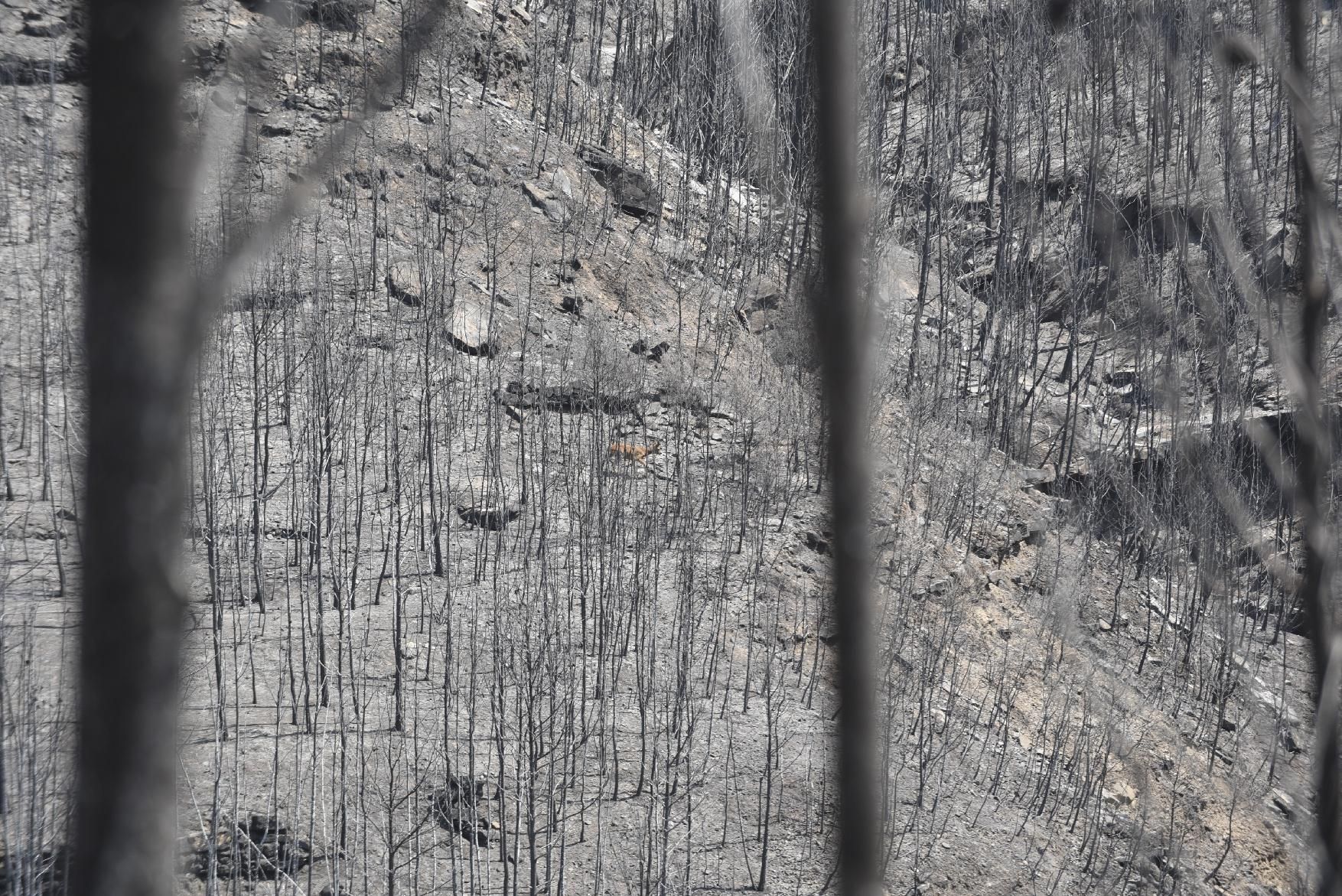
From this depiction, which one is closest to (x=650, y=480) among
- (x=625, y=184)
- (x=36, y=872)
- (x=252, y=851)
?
(x=625, y=184)

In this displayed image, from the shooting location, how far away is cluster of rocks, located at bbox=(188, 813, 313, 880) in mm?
3771

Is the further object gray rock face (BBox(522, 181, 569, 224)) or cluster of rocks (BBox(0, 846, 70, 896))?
gray rock face (BBox(522, 181, 569, 224))

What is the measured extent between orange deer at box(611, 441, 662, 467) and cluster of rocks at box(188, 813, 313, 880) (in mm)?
3305

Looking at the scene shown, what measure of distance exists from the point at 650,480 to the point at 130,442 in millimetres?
5126

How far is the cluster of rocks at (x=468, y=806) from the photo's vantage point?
4281 millimetres

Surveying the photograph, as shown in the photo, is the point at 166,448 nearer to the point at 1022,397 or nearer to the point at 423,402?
the point at 423,402

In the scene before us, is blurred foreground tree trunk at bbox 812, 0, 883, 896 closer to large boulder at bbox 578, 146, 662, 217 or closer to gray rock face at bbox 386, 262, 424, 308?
gray rock face at bbox 386, 262, 424, 308

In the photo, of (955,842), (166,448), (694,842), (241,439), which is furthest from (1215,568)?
(166,448)

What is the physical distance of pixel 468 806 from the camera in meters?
4.43

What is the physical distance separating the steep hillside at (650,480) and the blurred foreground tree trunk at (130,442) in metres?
0.26

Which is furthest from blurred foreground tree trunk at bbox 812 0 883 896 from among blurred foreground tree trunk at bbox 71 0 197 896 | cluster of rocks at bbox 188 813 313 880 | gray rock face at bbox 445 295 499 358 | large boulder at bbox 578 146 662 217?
large boulder at bbox 578 146 662 217

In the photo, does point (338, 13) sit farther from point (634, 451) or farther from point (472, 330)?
point (634, 451)

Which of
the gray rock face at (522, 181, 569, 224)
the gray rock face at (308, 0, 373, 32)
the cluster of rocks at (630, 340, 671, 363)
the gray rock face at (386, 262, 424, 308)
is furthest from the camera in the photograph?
the gray rock face at (308, 0, 373, 32)

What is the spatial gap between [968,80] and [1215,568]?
6160 mm
